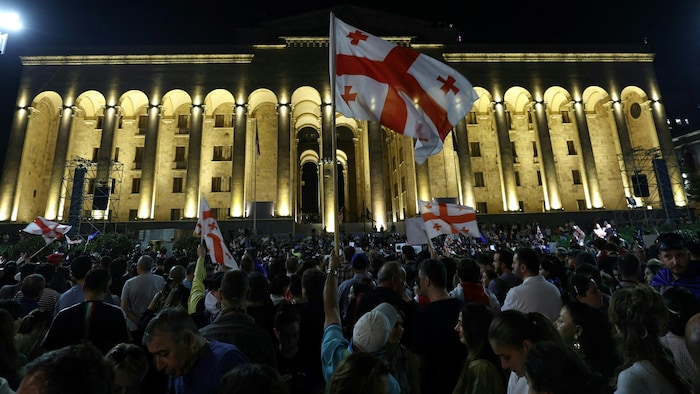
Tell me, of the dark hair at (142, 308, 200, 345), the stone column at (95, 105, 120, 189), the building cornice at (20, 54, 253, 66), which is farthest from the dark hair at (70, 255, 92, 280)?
the building cornice at (20, 54, 253, 66)

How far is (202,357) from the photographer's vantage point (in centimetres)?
237

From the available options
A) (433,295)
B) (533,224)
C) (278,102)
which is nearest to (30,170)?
(278,102)

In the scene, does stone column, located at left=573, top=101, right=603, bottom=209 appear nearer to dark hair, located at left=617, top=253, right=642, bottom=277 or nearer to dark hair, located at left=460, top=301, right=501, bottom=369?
dark hair, located at left=617, top=253, right=642, bottom=277

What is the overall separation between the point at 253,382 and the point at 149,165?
34.7m

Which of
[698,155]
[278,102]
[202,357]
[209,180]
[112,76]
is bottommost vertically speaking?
[202,357]

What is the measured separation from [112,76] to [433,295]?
38530 mm

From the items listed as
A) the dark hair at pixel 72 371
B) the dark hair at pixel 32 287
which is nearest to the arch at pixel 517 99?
the dark hair at pixel 32 287

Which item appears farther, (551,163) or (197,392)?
(551,163)

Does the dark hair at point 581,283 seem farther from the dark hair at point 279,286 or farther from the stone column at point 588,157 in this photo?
the stone column at point 588,157

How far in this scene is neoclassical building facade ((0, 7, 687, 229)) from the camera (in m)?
31.3

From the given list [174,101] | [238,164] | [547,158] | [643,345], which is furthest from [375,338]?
[174,101]

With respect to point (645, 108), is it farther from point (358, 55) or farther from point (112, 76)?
point (112, 76)

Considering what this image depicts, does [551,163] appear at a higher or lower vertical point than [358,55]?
higher

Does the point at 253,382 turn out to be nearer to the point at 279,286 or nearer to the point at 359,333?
the point at 359,333
